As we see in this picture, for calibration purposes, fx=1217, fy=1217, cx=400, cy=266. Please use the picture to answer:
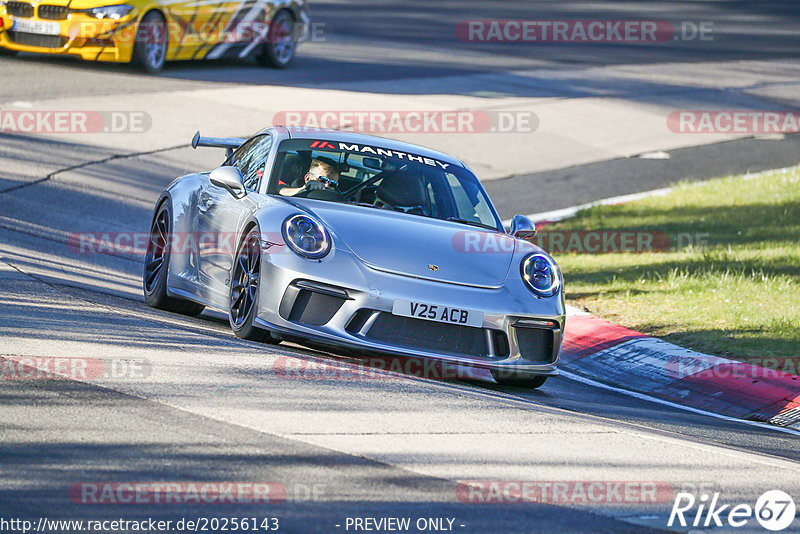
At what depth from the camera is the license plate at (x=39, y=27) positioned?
17.1 meters

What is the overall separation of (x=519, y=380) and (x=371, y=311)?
1298mm

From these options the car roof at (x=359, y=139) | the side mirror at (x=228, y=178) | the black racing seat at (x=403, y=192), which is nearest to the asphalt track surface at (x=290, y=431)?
the side mirror at (x=228, y=178)

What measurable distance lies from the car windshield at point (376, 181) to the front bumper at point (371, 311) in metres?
1.05

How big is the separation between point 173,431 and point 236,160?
14.0ft

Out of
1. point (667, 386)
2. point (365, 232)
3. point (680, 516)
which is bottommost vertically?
point (667, 386)

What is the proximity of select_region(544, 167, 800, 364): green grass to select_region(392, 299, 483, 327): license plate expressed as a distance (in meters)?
2.85

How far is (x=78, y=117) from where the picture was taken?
1556 cm

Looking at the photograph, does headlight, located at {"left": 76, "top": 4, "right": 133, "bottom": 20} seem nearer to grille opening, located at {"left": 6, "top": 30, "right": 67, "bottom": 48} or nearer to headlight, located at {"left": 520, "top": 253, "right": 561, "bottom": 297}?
grille opening, located at {"left": 6, "top": 30, "right": 67, "bottom": 48}

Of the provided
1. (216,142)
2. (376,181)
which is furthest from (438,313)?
(216,142)

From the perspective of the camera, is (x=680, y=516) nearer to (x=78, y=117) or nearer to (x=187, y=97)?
(x=78, y=117)

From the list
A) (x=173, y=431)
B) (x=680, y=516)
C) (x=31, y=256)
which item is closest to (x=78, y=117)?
(x=31, y=256)

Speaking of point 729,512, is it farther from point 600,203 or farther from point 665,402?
point 600,203

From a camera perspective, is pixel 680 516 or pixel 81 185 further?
pixel 81 185

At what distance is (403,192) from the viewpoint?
8.23 metres
